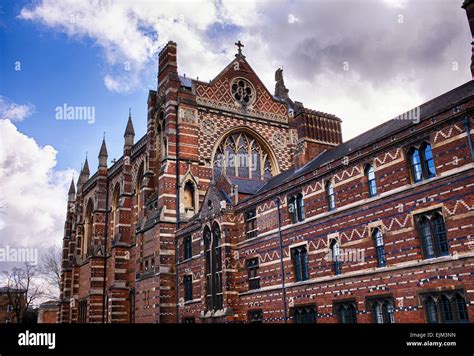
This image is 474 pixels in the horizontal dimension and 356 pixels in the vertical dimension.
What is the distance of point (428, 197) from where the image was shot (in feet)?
58.9

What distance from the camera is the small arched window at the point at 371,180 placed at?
20.7m

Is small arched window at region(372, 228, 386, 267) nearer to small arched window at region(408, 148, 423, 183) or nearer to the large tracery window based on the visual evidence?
small arched window at region(408, 148, 423, 183)

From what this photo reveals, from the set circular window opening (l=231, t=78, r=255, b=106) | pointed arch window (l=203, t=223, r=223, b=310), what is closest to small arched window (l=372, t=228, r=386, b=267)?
pointed arch window (l=203, t=223, r=223, b=310)

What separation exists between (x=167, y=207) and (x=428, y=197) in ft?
74.4

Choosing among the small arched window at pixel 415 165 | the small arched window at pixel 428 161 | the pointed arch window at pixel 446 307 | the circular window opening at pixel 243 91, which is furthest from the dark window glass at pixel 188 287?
the small arched window at pixel 428 161

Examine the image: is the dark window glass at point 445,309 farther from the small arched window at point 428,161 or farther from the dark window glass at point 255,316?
the dark window glass at point 255,316

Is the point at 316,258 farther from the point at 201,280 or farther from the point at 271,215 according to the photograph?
the point at 201,280

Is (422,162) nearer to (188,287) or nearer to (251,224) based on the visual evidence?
(251,224)

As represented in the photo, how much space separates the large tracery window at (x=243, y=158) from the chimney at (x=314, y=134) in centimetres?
919

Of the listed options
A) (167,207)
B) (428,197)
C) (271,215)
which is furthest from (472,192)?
(167,207)

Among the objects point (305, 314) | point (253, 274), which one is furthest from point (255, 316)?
point (305, 314)

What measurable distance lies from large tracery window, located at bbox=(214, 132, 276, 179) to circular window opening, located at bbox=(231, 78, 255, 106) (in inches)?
125

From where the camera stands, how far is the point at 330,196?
23.0 metres

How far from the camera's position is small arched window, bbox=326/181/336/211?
2280cm
